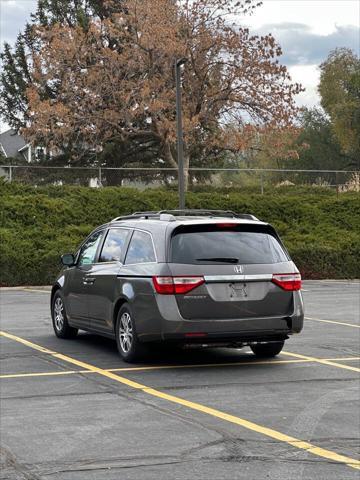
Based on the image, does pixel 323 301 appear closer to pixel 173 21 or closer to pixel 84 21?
pixel 173 21

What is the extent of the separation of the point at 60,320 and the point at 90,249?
1.39 meters

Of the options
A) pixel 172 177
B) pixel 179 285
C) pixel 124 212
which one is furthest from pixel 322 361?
pixel 172 177

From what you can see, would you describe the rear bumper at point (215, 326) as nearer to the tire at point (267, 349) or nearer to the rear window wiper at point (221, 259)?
Result: the rear window wiper at point (221, 259)

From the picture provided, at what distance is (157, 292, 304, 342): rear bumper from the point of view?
32.2 feet

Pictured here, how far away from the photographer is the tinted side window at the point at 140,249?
1041cm

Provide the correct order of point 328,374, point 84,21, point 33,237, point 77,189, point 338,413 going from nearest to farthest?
point 338,413, point 328,374, point 33,237, point 77,189, point 84,21

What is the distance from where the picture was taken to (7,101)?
167ft

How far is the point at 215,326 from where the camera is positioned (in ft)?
32.4

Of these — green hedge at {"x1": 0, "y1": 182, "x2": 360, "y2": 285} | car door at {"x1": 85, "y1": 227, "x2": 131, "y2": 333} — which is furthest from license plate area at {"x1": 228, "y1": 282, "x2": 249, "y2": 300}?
green hedge at {"x1": 0, "y1": 182, "x2": 360, "y2": 285}

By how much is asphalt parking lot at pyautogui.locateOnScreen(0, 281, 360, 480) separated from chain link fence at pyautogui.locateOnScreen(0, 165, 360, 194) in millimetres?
22273

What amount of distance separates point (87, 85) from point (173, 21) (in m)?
4.99

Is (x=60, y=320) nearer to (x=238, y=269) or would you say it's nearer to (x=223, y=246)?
(x=223, y=246)

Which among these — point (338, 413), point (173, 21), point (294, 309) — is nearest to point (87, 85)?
point (173, 21)

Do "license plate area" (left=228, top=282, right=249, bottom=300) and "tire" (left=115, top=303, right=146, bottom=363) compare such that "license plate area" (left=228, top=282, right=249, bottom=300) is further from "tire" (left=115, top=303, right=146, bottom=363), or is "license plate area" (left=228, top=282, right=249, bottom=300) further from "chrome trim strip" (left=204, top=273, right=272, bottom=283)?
"tire" (left=115, top=303, right=146, bottom=363)
